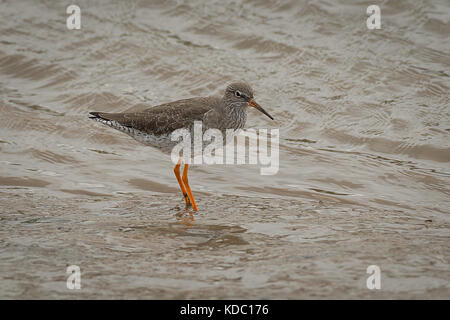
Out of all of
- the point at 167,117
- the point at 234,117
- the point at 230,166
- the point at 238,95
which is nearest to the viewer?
the point at 167,117

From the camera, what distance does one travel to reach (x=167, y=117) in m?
7.94

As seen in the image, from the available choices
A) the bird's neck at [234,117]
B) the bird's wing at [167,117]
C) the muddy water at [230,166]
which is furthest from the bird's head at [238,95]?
the muddy water at [230,166]

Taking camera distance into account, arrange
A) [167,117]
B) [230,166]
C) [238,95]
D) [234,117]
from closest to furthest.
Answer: [167,117] < [234,117] < [238,95] < [230,166]

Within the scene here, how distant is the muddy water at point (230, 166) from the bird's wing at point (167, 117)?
0.85 meters

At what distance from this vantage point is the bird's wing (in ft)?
25.7

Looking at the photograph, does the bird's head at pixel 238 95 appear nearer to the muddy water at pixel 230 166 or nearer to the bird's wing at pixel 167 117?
the bird's wing at pixel 167 117

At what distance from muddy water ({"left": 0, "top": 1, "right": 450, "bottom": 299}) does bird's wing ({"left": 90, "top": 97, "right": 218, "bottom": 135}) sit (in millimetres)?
846

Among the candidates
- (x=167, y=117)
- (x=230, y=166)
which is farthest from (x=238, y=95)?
(x=230, y=166)

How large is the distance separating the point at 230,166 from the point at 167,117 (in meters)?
1.58

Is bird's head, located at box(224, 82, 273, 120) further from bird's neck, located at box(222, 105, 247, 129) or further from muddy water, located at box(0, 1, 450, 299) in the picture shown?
muddy water, located at box(0, 1, 450, 299)

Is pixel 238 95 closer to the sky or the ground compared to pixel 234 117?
closer to the sky

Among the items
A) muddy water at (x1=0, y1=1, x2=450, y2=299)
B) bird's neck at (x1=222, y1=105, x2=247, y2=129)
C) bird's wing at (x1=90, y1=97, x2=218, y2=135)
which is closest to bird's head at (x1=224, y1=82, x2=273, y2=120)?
bird's neck at (x1=222, y1=105, x2=247, y2=129)

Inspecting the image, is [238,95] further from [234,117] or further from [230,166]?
[230,166]

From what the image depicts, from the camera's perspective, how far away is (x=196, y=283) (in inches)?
196
